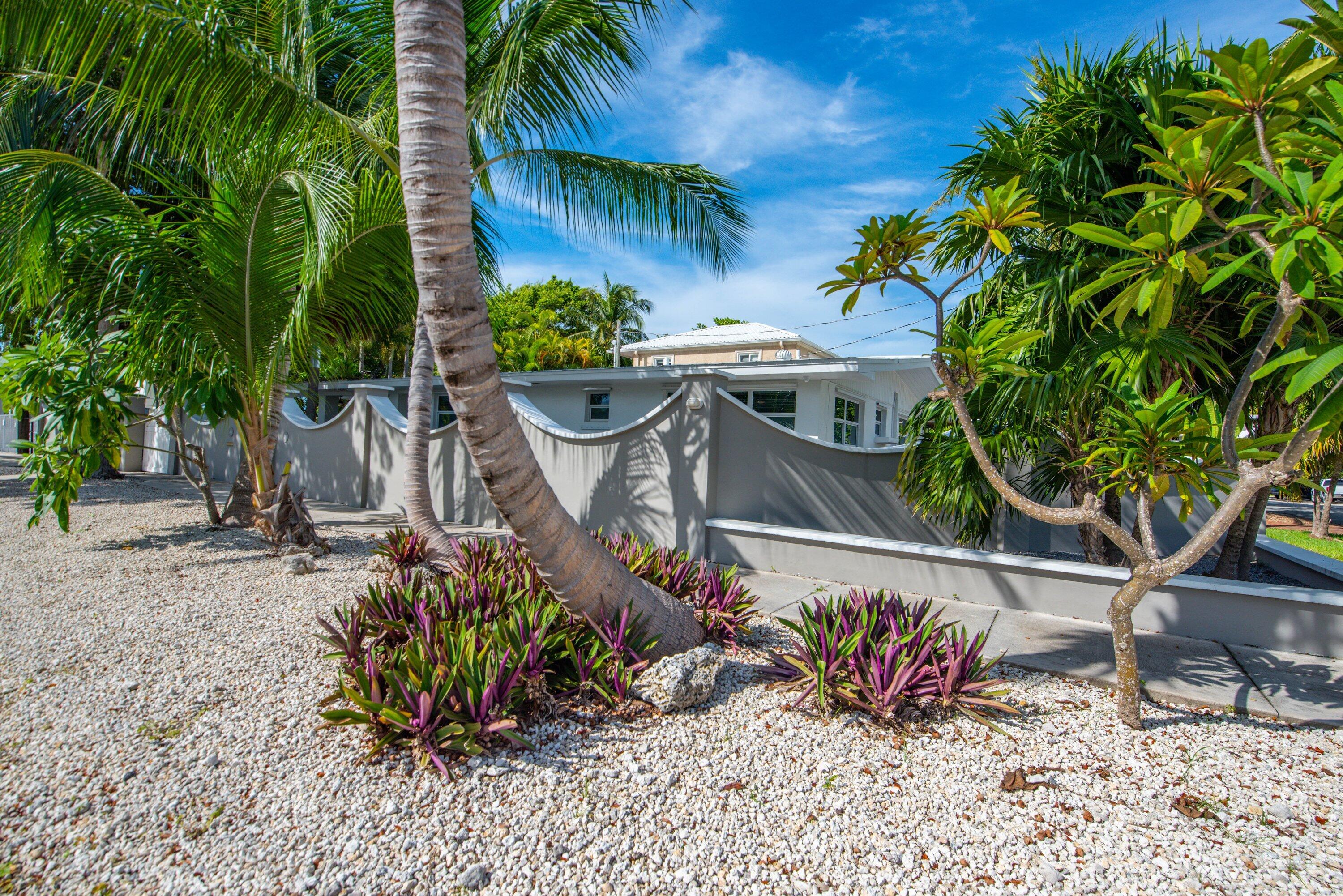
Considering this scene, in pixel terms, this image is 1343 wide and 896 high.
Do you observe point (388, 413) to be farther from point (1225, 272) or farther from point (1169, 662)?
point (1225, 272)

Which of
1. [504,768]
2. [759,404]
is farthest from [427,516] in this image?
[759,404]

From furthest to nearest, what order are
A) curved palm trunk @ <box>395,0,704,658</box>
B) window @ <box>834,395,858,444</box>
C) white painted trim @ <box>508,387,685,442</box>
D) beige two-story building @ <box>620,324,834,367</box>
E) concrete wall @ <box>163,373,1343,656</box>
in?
beige two-story building @ <box>620,324,834,367</box> < window @ <box>834,395,858,444</box> < white painted trim @ <box>508,387,685,442</box> < concrete wall @ <box>163,373,1343,656</box> < curved palm trunk @ <box>395,0,704,658</box>

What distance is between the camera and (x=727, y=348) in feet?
76.7

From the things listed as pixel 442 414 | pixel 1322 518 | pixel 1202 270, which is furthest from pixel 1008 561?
pixel 1322 518

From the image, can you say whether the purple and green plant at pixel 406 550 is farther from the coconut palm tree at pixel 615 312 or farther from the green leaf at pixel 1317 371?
the coconut palm tree at pixel 615 312

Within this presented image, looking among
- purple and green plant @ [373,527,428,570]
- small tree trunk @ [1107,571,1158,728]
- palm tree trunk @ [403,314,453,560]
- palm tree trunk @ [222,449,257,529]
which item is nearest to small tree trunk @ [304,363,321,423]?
palm tree trunk @ [222,449,257,529]

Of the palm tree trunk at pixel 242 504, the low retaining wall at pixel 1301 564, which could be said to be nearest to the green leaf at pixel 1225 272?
the low retaining wall at pixel 1301 564

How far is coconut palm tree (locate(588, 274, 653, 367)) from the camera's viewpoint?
37.7 meters

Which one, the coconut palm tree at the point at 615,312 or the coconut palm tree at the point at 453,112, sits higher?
the coconut palm tree at the point at 615,312

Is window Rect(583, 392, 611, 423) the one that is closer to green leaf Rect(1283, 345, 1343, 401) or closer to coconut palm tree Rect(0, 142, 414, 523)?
coconut palm tree Rect(0, 142, 414, 523)

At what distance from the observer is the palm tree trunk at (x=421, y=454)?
663 cm

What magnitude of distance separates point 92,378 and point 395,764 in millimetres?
7053

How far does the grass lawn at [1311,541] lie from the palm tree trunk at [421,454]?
528 inches

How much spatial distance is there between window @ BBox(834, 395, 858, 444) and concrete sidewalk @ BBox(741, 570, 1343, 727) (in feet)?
28.0
